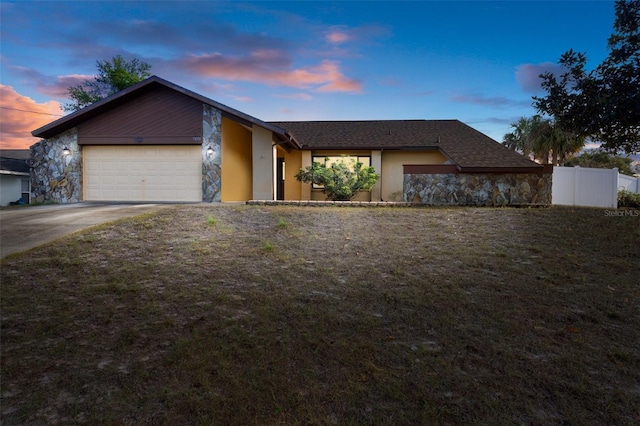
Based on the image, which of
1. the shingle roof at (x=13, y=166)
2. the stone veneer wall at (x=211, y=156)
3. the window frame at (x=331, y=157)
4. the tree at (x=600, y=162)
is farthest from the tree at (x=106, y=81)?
the tree at (x=600, y=162)

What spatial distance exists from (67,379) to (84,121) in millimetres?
14015

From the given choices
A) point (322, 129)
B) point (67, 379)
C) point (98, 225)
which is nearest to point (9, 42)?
point (98, 225)

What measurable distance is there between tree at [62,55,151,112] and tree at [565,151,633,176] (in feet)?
124

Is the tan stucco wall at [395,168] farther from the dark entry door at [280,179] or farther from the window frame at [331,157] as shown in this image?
the dark entry door at [280,179]

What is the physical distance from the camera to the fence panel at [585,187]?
15398 mm

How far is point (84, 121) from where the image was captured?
46.3ft

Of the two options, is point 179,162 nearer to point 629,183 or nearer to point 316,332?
point 316,332

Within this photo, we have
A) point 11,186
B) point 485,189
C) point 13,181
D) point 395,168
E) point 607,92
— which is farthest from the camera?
point 13,181

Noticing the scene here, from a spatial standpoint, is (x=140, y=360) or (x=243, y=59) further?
(x=243, y=59)

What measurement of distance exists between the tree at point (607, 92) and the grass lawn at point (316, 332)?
3.07 meters

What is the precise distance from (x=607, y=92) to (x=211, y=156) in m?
11.8

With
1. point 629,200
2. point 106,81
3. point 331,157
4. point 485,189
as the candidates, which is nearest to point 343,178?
point 331,157

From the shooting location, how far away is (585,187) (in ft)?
51.5

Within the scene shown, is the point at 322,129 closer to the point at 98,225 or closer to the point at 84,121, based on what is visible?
the point at 84,121
